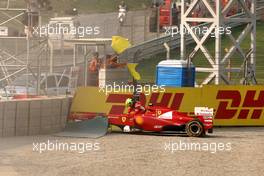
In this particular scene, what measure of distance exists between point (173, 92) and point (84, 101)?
2399 mm

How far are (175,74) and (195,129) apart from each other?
3555mm

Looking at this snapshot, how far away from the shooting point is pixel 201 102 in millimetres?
19984

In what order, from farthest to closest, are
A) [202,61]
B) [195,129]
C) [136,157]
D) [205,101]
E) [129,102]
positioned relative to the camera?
[202,61]
[205,101]
[129,102]
[195,129]
[136,157]

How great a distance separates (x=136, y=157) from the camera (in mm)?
13852

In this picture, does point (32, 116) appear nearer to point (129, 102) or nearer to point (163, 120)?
point (129, 102)

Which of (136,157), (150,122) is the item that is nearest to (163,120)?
(150,122)

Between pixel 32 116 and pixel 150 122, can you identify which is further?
pixel 150 122

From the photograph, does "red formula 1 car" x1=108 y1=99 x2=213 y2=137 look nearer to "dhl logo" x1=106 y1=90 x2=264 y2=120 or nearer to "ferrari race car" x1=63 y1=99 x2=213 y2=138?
"ferrari race car" x1=63 y1=99 x2=213 y2=138

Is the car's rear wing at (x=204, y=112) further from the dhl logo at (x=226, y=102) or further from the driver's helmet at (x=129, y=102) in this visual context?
the driver's helmet at (x=129, y=102)

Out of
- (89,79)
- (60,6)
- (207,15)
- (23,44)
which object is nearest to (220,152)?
(89,79)

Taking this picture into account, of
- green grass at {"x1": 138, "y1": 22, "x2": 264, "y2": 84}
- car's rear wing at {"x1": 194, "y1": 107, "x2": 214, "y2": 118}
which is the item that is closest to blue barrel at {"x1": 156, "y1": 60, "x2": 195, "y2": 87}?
car's rear wing at {"x1": 194, "y1": 107, "x2": 214, "y2": 118}

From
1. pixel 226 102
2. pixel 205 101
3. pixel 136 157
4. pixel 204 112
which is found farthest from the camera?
pixel 226 102

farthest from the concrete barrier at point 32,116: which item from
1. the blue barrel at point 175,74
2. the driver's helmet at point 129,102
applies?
the blue barrel at point 175,74

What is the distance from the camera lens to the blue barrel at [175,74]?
69.0 ft
